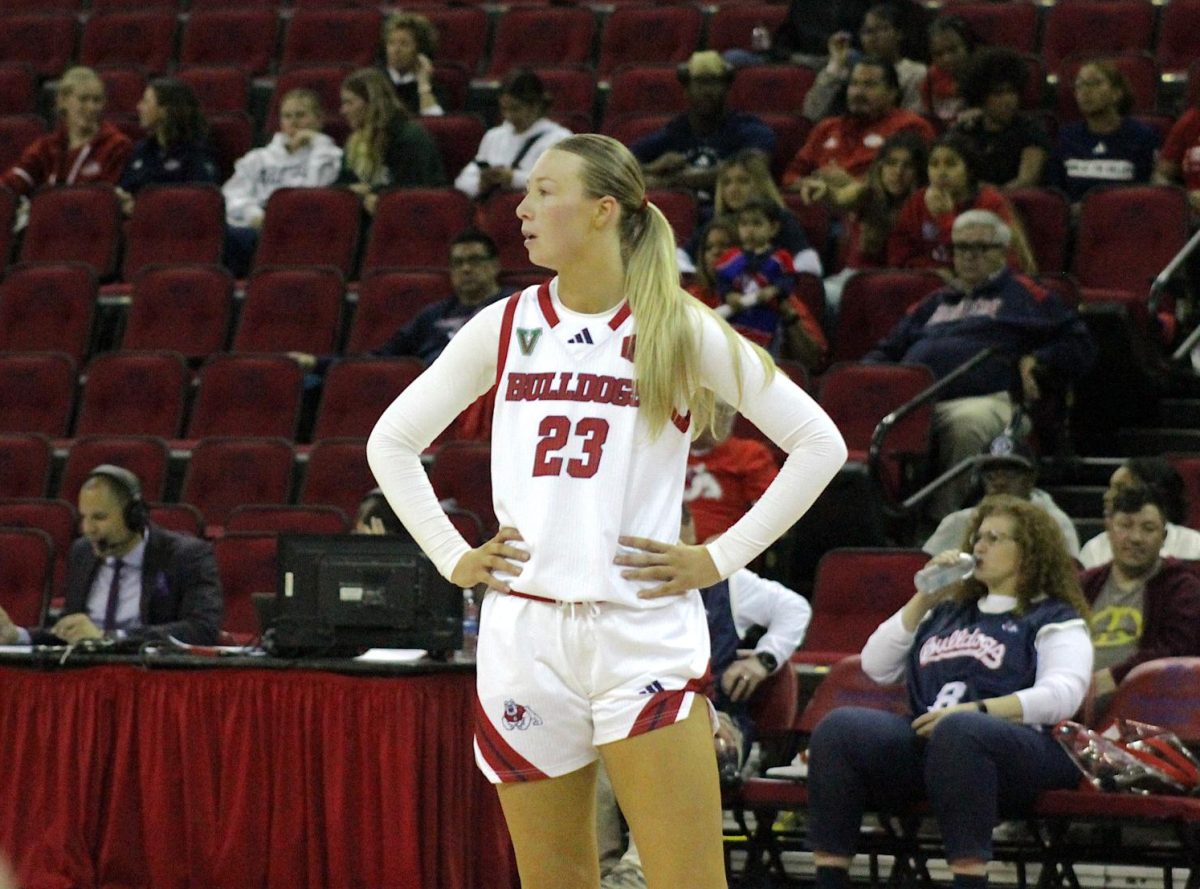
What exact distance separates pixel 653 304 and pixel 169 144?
7.66 metres

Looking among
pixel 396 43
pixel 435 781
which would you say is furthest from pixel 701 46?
pixel 435 781

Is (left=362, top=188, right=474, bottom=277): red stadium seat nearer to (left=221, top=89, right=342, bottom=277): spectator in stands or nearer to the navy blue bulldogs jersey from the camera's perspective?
(left=221, top=89, right=342, bottom=277): spectator in stands

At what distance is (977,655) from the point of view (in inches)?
208

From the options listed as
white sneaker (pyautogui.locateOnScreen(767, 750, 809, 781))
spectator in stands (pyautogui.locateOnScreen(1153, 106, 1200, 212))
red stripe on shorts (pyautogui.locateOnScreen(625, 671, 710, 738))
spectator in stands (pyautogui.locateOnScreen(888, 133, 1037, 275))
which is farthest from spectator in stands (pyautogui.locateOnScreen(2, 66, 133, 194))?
red stripe on shorts (pyautogui.locateOnScreen(625, 671, 710, 738))

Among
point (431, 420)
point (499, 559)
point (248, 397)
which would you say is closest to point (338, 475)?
point (248, 397)

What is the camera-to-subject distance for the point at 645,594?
110 inches

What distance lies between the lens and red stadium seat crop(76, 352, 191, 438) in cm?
853

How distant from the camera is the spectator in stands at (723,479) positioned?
6832mm

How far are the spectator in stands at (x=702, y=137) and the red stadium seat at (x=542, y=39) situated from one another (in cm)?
166

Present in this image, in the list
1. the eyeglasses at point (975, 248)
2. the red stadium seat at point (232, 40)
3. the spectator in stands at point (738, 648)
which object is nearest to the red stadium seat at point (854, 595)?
the spectator in stands at point (738, 648)

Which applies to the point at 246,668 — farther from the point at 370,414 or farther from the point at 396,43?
the point at 396,43

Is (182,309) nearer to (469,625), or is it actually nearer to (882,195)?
(882,195)

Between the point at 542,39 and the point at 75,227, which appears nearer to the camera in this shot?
the point at 75,227

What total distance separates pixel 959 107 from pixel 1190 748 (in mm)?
4773
